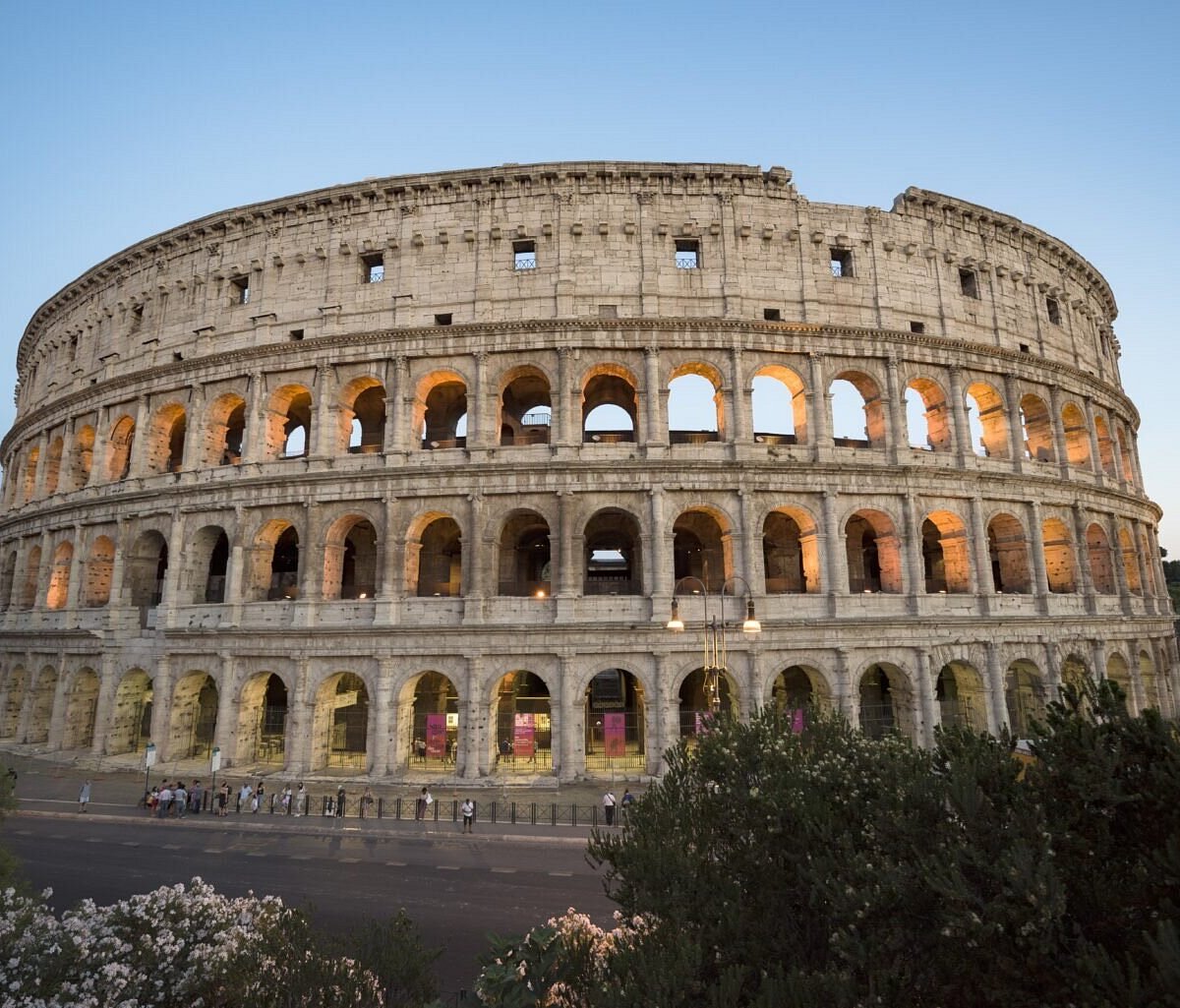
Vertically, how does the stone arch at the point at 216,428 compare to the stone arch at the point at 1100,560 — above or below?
above

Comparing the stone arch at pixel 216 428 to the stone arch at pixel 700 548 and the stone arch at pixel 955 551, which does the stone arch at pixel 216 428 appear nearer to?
the stone arch at pixel 700 548

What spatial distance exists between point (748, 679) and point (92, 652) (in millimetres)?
26710

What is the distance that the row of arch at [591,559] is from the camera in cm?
2350

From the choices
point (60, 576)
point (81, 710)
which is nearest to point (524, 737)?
point (81, 710)

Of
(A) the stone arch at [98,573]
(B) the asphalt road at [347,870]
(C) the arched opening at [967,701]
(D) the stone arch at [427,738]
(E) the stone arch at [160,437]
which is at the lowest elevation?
(B) the asphalt road at [347,870]

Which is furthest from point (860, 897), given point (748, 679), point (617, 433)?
point (617, 433)

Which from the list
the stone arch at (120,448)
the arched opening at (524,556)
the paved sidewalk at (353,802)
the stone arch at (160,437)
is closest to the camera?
the paved sidewalk at (353,802)

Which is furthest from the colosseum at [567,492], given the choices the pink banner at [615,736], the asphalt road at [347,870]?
the asphalt road at [347,870]

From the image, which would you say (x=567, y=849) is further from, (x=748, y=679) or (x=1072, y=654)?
(x=1072, y=654)

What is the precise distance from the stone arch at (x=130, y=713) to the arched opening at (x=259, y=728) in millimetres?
4571

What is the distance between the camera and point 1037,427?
2841 centimetres

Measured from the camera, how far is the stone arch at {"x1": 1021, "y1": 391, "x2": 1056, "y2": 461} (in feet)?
91.5

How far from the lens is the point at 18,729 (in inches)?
1133

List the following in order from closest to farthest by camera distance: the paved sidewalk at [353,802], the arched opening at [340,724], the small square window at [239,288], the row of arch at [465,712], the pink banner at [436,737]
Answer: the paved sidewalk at [353,802] → the row of arch at [465,712] → the pink banner at [436,737] → the arched opening at [340,724] → the small square window at [239,288]
